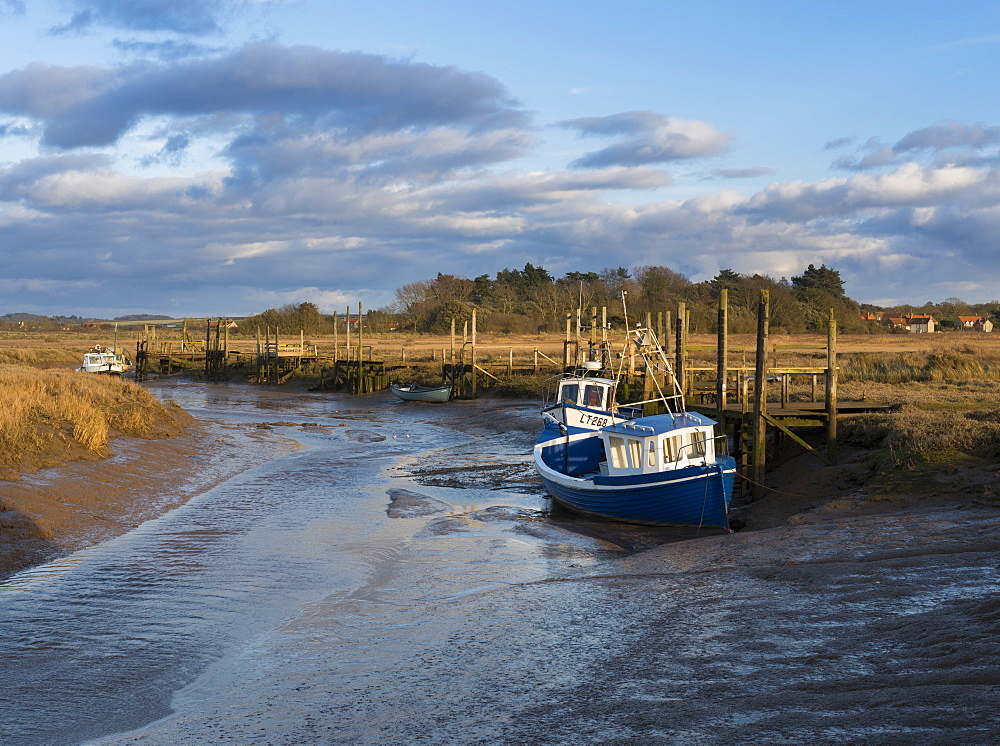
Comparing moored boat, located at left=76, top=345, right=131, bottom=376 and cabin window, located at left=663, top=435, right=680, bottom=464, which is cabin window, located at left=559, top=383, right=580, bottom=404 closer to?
cabin window, located at left=663, top=435, right=680, bottom=464

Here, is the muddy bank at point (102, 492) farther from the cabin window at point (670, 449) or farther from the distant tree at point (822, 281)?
the distant tree at point (822, 281)

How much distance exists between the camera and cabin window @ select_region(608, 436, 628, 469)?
18094 millimetres

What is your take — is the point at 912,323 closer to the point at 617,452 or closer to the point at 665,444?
the point at 617,452

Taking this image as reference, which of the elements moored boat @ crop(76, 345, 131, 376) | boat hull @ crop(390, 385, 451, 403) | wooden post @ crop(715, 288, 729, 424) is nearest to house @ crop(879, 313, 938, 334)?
boat hull @ crop(390, 385, 451, 403)

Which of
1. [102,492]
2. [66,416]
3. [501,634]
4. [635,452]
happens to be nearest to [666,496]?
[635,452]

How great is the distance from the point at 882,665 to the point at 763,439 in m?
11.6

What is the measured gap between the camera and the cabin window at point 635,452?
17.6 metres

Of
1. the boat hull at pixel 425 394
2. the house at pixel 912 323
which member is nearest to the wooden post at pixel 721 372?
→ the boat hull at pixel 425 394

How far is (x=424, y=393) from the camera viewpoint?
48.2 metres

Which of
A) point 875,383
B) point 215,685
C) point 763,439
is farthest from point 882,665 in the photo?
point 875,383

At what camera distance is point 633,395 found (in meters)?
32.1

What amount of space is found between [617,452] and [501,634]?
8932 mm

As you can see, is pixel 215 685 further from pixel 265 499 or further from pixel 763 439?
pixel 763 439

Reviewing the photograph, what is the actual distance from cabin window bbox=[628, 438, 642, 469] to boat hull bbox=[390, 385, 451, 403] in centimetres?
3050
